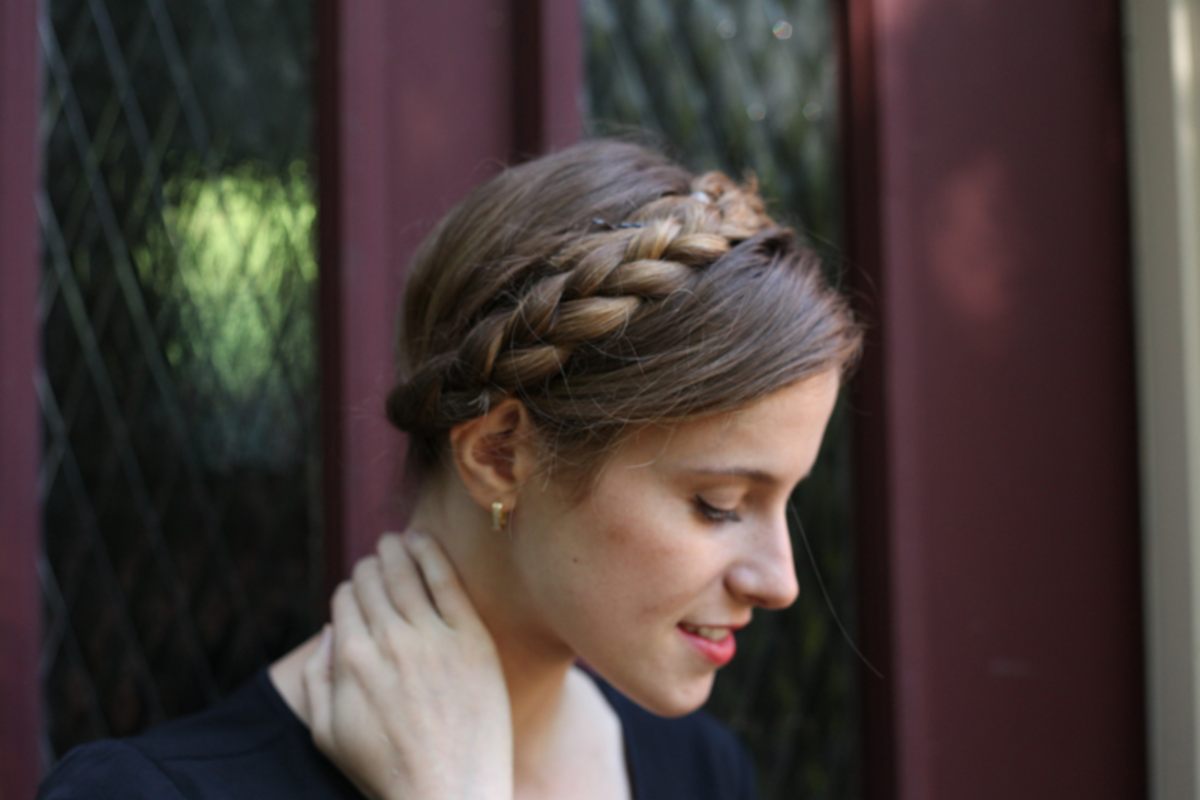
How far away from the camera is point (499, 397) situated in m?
1.08

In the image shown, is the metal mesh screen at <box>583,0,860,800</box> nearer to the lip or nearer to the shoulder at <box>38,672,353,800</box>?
the lip

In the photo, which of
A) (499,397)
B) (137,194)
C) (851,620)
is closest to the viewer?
(499,397)

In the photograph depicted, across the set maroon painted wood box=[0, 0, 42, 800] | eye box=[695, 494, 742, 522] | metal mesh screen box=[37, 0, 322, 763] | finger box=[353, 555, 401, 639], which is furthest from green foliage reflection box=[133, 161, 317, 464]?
eye box=[695, 494, 742, 522]

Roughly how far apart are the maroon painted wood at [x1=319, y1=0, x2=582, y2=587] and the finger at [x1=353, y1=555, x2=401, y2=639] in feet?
0.64

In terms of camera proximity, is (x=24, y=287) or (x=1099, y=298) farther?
(x=1099, y=298)

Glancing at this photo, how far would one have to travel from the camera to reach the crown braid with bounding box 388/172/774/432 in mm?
1038

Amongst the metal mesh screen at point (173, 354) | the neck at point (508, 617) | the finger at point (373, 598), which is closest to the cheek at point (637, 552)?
the neck at point (508, 617)

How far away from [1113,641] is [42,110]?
2.08 m

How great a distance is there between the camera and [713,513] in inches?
43.6

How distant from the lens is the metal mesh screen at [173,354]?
1.45 metres

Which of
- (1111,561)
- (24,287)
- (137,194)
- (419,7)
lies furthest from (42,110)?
(1111,561)

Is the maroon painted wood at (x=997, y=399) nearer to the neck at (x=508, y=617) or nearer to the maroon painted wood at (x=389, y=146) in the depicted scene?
the maroon painted wood at (x=389, y=146)

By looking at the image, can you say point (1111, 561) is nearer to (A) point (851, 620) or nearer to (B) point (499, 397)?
(A) point (851, 620)

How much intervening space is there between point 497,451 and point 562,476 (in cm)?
9
